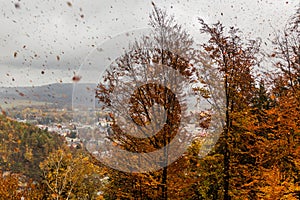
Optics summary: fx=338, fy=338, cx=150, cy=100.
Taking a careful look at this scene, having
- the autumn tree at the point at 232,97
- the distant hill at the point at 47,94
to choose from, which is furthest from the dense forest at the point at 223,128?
the distant hill at the point at 47,94

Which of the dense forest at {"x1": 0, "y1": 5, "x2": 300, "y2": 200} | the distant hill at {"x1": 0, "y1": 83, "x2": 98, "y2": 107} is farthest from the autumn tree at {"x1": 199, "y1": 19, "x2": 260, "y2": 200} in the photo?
the distant hill at {"x1": 0, "y1": 83, "x2": 98, "y2": 107}

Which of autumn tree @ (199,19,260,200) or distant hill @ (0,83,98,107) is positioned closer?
autumn tree @ (199,19,260,200)

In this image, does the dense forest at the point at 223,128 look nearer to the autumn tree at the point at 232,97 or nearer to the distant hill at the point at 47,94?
the autumn tree at the point at 232,97

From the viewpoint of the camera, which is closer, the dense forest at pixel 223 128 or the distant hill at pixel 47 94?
the dense forest at pixel 223 128

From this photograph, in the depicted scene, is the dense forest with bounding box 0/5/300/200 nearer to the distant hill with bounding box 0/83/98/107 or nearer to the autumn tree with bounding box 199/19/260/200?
the autumn tree with bounding box 199/19/260/200

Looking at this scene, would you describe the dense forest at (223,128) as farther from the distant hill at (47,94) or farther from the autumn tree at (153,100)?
the distant hill at (47,94)

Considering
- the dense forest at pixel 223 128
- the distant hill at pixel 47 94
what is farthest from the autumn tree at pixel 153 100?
the distant hill at pixel 47 94

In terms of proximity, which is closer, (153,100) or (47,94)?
(153,100)

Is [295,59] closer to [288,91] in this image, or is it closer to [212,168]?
[288,91]

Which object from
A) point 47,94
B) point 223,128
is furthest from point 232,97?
point 47,94

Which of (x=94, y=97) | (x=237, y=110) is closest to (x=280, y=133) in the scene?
(x=237, y=110)

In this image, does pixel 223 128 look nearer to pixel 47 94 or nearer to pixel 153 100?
pixel 153 100
